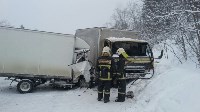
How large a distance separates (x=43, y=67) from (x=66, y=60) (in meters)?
1.22

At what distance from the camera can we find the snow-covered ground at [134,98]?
863cm

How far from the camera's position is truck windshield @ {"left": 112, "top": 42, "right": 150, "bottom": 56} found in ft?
49.6

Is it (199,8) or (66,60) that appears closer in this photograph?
(199,8)

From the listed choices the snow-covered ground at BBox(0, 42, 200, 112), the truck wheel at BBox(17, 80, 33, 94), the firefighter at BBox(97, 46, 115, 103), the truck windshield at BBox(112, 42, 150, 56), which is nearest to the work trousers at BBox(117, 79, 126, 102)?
the snow-covered ground at BBox(0, 42, 200, 112)

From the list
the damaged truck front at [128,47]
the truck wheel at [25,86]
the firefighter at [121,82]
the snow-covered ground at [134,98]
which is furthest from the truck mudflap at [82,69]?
the firefighter at [121,82]

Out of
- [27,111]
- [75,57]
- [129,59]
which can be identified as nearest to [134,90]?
[129,59]

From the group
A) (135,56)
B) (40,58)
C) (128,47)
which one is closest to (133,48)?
(128,47)

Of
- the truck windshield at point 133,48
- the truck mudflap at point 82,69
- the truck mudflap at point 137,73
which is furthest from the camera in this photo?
the truck mudflap at point 82,69

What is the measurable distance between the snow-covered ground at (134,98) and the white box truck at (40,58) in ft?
2.19

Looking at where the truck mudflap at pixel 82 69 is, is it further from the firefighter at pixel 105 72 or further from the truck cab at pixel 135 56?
the firefighter at pixel 105 72

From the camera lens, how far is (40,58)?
1511 cm

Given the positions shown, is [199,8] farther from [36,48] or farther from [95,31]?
[36,48]

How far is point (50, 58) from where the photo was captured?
1529 cm

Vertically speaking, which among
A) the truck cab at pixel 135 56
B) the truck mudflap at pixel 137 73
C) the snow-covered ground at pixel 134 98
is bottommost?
the snow-covered ground at pixel 134 98
